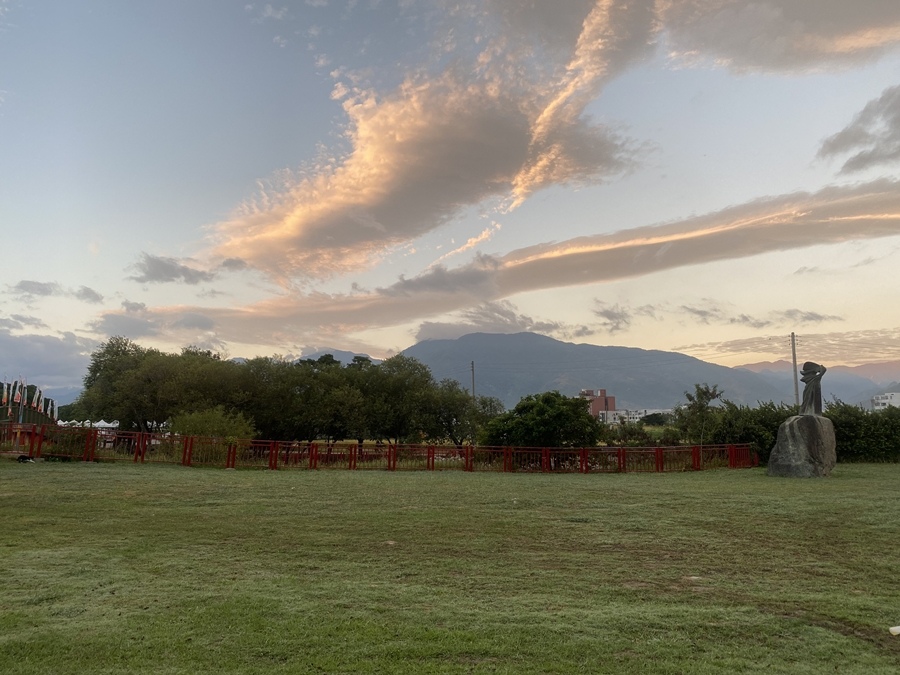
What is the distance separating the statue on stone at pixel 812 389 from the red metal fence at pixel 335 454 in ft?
16.1

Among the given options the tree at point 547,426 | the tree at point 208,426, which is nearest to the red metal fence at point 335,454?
the tree at point 547,426

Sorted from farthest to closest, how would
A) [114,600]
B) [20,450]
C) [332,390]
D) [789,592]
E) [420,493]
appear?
[332,390] < [20,450] < [420,493] < [789,592] < [114,600]

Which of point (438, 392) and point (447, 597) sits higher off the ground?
point (438, 392)

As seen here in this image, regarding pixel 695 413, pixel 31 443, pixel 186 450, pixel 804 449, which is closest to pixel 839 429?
pixel 695 413

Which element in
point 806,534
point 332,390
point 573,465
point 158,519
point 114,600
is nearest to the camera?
point 114,600

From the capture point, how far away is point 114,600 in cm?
488

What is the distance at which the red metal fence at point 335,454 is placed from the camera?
64.9ft

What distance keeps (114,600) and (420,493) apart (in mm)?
9116

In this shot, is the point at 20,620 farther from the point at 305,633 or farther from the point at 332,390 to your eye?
the point at 332,390

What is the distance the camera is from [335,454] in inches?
874

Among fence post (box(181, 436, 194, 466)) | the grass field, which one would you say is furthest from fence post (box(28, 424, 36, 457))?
the grass field

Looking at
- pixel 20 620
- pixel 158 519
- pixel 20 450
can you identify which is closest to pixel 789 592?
pixel 20 620

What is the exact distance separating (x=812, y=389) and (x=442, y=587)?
19215mm

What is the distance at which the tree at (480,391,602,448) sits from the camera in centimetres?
2534
